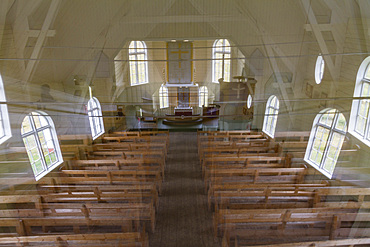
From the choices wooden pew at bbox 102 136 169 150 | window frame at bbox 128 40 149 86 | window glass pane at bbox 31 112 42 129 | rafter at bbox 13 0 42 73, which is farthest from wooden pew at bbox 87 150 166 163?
rafter at bbox 13 0 42 73

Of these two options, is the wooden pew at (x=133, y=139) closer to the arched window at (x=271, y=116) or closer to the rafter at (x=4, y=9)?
the rafter at (x=4, y=9)

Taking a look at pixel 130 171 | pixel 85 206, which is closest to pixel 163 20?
pixel 130 171

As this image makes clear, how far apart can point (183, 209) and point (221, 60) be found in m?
2.80

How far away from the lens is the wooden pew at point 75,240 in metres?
3.24

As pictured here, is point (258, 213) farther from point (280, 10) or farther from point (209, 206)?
point (280, 10)

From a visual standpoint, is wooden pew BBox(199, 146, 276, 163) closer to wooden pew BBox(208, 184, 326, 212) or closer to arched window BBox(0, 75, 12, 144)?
wooden pew BBox(208, 184, 326, 212)

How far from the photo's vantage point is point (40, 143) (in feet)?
12.4

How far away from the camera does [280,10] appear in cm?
396

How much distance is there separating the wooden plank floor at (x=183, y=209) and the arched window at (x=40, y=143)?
1.95 metres

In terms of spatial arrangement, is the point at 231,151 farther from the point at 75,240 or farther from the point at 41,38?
the point at 41,38

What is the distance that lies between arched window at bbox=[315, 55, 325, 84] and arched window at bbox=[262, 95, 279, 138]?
805mm

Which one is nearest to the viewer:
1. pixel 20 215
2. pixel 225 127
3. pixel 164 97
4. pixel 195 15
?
pixel 20 215

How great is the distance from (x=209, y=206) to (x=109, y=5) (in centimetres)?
376

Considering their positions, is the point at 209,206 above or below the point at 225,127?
below
